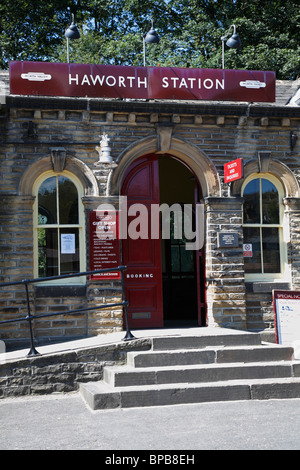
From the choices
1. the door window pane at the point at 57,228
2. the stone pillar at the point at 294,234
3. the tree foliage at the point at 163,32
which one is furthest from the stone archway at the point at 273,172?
the tree foliage at the point at 163,32

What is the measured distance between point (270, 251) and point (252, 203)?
0.93 metres

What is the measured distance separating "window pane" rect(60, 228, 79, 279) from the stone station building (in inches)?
0.7

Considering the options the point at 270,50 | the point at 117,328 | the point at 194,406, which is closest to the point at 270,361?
the point at 194,406

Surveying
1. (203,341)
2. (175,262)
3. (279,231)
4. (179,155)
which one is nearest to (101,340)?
(203,341)

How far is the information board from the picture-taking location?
925 centimetres

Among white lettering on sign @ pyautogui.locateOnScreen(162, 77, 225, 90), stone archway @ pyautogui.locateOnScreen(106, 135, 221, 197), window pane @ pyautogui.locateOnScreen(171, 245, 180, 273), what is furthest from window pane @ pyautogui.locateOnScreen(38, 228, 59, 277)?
window pane @ pyautogui.locateOnScreen(171, 245, 180, 273)

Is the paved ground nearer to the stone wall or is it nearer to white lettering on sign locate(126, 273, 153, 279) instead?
the stone wall

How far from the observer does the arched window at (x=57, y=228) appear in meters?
9.38

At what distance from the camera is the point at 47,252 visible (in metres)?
9.40

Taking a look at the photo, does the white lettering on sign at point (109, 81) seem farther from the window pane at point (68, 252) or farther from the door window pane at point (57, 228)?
the window pane at point (68, 252)

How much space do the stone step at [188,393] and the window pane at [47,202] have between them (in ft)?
10.6

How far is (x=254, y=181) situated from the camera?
10.2 m

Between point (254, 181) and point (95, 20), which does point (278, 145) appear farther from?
point (95, 20)
